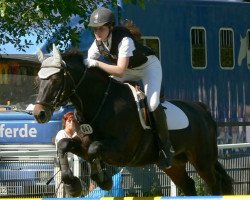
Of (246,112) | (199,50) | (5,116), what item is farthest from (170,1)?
(5,116)

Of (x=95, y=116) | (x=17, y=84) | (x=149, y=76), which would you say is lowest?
(x=95, y=116)

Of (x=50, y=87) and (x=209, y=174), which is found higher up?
(x=50, y=87)

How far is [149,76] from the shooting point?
35.9ft

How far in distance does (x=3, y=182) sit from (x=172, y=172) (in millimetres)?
2726

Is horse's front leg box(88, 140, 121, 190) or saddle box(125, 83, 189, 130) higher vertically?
saddle box(125, 83, 189, 130)

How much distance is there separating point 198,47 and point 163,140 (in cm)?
732

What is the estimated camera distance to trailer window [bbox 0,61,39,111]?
1535 cm

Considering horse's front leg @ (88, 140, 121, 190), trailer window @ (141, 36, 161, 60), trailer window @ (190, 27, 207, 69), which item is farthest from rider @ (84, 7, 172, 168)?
trailer window @ (190, 27, 207, 69)

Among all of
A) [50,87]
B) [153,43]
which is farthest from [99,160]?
[153,43]

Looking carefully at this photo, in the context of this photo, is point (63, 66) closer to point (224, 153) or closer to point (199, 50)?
point (224, 153)

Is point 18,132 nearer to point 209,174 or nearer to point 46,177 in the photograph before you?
point 46,177

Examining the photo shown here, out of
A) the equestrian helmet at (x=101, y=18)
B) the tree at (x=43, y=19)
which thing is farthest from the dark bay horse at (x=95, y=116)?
the tree at (x=43, y=19)

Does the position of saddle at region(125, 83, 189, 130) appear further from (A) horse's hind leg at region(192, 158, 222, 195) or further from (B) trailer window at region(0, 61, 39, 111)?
(B) trailer window at region(0, 61, 39, 111)

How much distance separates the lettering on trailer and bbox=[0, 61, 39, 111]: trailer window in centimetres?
35
